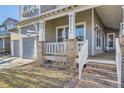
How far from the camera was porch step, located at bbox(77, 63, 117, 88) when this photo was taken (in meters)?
5.19

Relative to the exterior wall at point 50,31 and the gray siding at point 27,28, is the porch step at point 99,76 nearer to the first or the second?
the exterior wall at point 50,31

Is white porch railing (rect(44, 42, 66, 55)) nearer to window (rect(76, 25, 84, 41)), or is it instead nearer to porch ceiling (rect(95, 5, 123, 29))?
window (rect(76, 25, 84, 41))

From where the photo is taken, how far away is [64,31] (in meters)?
10.5

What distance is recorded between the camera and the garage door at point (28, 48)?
12.1 metres

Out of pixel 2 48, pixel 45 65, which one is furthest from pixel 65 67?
pixel 2 48

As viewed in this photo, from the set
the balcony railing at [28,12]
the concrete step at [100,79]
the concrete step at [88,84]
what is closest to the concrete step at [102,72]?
the concrete step at [100,79]

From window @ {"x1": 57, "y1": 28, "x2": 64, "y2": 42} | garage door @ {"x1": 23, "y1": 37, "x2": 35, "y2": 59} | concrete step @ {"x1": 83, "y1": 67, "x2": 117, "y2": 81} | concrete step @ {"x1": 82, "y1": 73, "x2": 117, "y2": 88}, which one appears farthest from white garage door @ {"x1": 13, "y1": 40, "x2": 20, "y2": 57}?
concrete step @ {"x1": 82, "y1": 73, "x2": 117, "y2": 88}

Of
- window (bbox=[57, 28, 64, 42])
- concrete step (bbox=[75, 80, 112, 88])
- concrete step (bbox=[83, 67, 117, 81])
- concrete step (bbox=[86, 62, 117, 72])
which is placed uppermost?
window (bbox=[57, 28, 64, 42])

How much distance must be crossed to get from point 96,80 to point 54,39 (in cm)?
640

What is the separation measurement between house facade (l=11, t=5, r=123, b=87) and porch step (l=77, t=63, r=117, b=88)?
33 cm

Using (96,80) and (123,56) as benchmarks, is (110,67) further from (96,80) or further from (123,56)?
(96,80)

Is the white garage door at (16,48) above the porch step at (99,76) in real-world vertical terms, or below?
above

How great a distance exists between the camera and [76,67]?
7.84 meters

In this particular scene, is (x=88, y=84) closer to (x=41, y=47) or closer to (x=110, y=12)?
(x=41, y=47)
